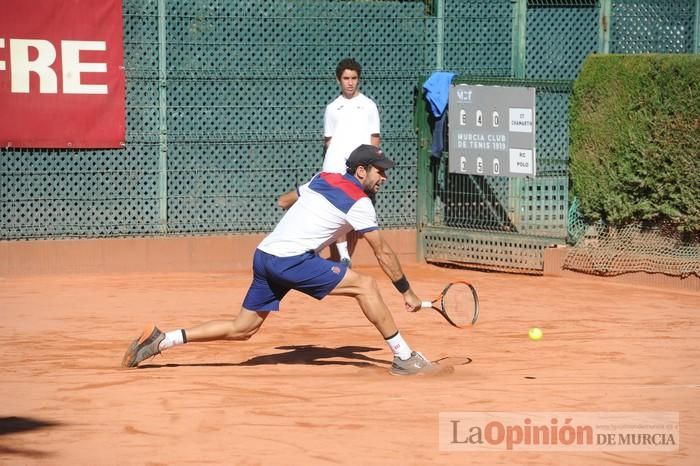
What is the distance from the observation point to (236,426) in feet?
24.3

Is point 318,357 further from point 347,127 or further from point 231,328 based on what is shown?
point 347,127

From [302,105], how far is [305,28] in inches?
35.5

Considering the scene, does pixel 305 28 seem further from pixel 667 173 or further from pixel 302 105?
pixel 667 173

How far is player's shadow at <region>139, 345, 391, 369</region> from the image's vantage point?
31.3 ft

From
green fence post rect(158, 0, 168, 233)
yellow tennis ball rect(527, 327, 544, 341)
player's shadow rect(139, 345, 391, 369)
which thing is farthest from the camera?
green fence post rect(158, 0, 168, 233)

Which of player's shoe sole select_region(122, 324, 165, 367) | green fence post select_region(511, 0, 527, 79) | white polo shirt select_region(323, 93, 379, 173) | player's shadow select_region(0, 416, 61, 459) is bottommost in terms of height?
player's shadow select_region(0, 416, 61, 459)

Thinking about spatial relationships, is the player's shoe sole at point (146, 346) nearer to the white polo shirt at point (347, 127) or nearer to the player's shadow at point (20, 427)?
the player's shadow at point (20, 427)

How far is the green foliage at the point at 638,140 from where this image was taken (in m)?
13.1

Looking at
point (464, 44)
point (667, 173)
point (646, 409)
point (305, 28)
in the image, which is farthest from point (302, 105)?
point (646, 409)

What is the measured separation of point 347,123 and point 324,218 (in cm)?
465

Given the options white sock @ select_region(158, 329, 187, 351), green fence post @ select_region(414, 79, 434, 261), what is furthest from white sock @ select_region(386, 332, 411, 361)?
green fence post @ select_region(414, 79, 434, 261)

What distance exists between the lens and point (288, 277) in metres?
8.80

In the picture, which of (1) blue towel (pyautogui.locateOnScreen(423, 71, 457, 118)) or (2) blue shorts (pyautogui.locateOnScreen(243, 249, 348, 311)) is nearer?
(2) blue shorts (pyautogui.locateOnScreen(243, 249, 348, 311))

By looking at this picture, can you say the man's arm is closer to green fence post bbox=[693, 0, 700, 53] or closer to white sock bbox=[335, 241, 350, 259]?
white sock bbox=[335, 241, 350, 259]
